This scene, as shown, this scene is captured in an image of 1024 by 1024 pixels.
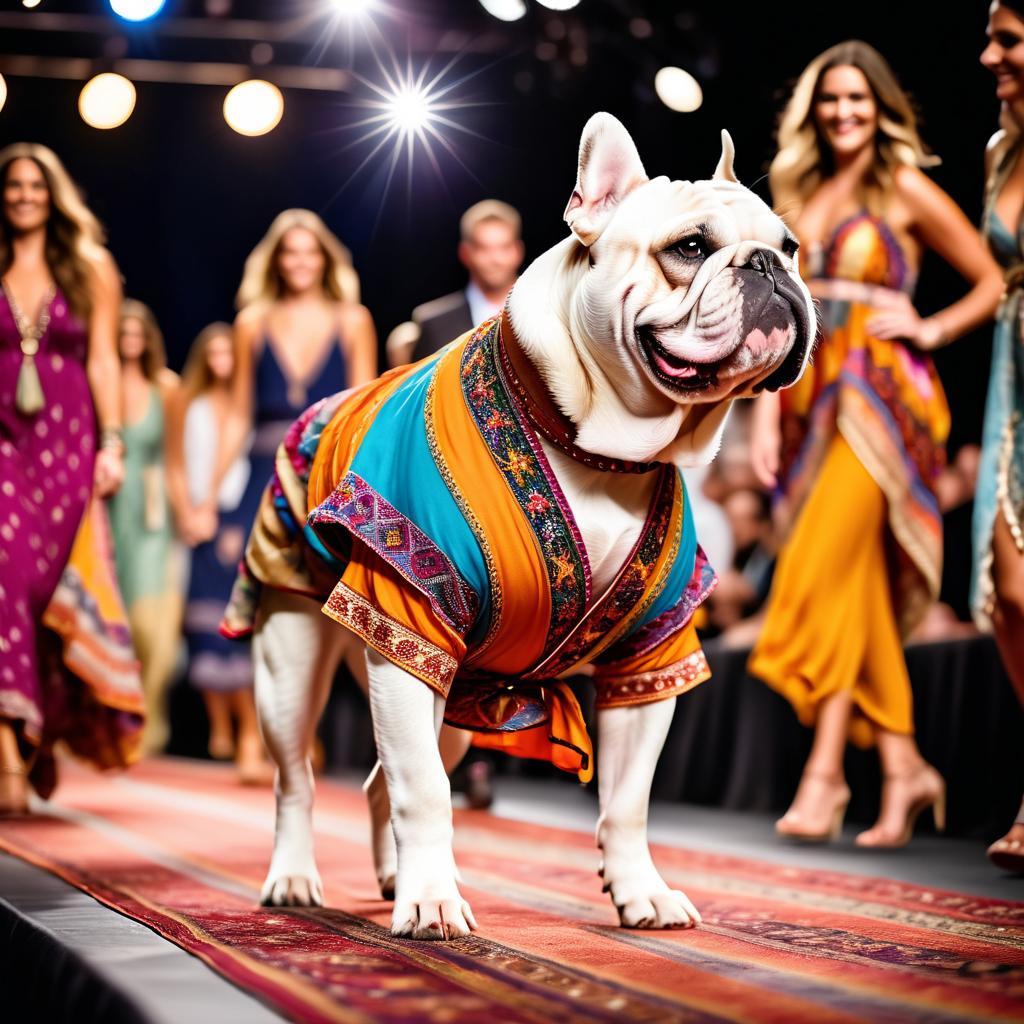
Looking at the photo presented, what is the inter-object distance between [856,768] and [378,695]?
303cm

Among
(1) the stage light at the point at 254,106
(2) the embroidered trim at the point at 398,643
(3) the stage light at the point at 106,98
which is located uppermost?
(1) the stage light at the point at 254,106

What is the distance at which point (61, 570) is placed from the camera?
14.5 ft

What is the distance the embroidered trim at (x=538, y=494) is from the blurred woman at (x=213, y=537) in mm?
3964

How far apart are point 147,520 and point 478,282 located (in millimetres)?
3406

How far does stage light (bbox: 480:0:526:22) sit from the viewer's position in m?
7.03

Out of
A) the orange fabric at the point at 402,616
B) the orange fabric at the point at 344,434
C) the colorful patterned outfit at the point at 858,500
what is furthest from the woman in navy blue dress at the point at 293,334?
the orange fabric at the point at 402,616

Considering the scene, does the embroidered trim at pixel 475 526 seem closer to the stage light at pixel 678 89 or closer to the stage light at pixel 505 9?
the stage light at pixel 678 89

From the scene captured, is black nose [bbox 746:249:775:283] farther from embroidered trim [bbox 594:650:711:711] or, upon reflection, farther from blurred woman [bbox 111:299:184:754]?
blurred woman [bbox 111:299:184:754]

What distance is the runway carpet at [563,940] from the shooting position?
1.81 metres

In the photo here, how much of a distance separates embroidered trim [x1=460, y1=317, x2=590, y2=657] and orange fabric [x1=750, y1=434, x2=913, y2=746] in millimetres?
1924

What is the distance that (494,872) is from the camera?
11.1ft

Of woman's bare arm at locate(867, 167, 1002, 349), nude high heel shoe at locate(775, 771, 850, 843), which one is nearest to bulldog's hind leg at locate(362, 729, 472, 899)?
nude high heel shoe at locate(775, 771, 850, 843)

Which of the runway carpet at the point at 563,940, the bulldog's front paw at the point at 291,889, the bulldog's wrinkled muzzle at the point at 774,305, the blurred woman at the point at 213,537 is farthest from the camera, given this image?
the blurred woman at the point at 213,537

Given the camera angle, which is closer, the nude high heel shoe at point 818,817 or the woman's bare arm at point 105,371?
the nude high heel shoe at point 818,817
